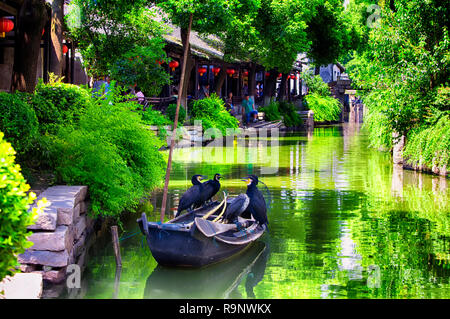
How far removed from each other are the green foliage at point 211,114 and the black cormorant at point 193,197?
1870 cm

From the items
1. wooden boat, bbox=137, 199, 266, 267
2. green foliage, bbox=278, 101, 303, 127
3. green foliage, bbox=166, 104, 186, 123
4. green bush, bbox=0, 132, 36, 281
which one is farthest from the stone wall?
green foliage, bbox=278, 101, 303, 127

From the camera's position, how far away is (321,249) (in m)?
11.3

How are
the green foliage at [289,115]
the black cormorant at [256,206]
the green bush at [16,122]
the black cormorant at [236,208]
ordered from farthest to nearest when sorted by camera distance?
the green foliage at [289,115] < the black cormorant at [256,206] < the black cormorant at [236,208] < the green bush at [16,122]

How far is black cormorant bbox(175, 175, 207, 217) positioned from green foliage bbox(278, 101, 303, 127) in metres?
34.3

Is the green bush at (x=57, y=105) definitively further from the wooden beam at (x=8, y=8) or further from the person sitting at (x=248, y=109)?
the person sitting at (x=248, y=109)

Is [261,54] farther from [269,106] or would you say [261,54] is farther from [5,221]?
[5,221]

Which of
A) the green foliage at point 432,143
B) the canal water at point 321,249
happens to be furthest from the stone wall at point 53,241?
the green foliage at point 432,143

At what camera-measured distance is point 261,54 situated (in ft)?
117

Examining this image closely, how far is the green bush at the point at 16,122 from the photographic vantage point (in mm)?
10141

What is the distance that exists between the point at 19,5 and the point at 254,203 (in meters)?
11.4

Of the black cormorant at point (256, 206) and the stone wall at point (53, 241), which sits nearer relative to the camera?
the stone wall at point (53, 241)

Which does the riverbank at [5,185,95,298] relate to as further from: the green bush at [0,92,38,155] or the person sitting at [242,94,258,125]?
the person sitting at [242,94,258,125]

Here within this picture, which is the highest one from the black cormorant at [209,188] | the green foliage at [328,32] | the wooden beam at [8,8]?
the green foliage at [328,32]

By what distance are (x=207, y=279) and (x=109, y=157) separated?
10.3 ft
